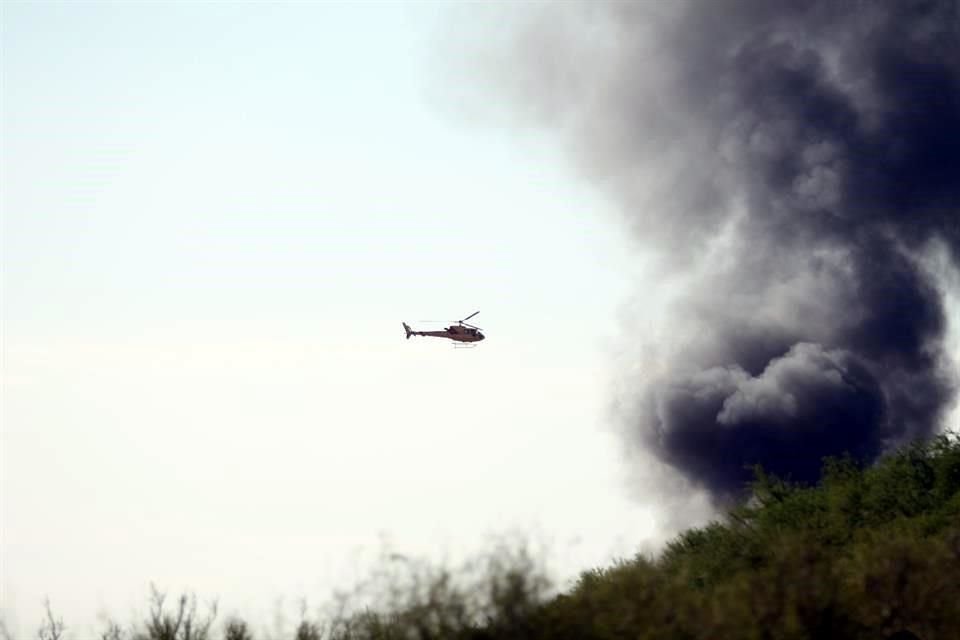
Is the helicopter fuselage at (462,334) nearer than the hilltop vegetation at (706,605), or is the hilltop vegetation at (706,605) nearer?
the hilltop vegetation at (706,605)

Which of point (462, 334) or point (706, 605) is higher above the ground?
point (462, 334)

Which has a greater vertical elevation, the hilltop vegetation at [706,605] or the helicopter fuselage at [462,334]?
the helicopter fuselage at [462,334]

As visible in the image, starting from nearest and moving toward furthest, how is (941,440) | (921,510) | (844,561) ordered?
1. (844,561)
2. (921,510)
3. (941,440)

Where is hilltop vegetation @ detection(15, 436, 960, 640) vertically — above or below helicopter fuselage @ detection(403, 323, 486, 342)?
below

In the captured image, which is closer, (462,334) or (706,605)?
(706,605)

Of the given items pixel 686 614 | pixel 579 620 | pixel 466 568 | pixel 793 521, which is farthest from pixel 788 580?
pixel 793 521

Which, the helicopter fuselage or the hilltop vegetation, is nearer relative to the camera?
the hilltop vegetation

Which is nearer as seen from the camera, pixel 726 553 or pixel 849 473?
pixel 726 553

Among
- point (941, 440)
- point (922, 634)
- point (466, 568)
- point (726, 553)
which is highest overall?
point (941, 440)

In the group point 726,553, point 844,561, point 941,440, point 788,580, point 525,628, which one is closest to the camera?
point 525,628

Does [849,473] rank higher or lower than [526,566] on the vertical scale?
higher

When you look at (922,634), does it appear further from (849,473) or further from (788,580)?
(849,473)

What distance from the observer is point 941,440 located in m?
92.5

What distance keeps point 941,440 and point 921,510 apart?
7.90 metres
